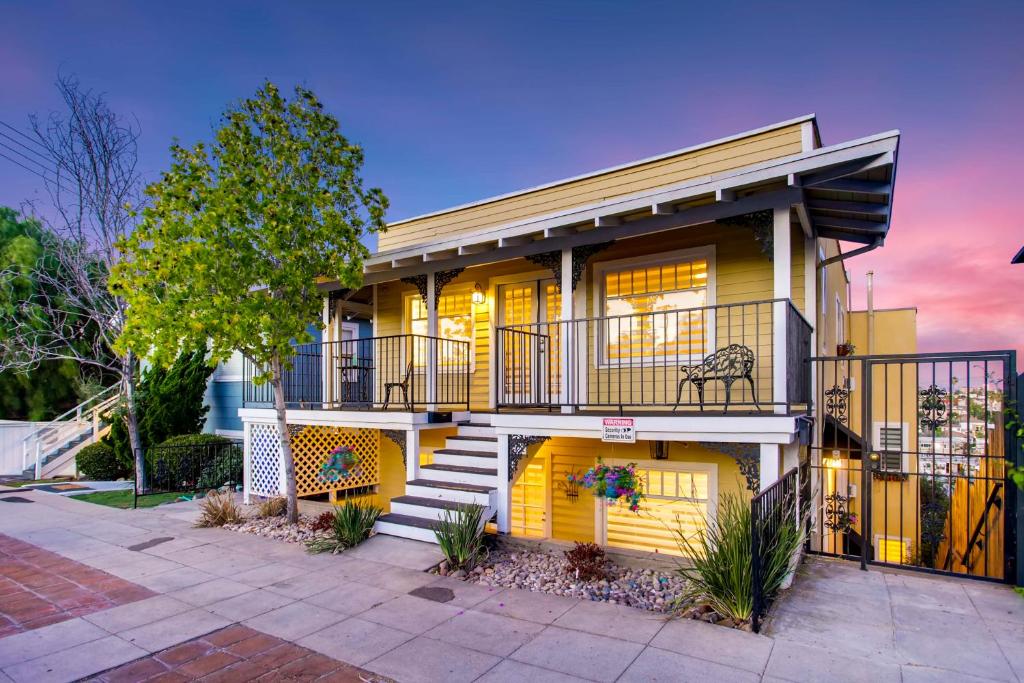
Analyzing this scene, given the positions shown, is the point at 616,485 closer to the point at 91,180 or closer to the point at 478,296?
the point at 478,296

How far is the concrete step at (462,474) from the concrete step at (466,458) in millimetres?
105

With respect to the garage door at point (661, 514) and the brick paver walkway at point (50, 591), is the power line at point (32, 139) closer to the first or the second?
the brick paver walkway at point (50, 591)

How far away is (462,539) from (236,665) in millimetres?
2590

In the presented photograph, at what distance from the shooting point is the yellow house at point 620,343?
600 cm

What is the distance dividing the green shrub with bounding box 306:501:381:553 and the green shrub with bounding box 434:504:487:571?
1.13 metres

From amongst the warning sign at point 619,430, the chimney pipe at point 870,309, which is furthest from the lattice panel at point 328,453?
the chimney pipe at point 870,309

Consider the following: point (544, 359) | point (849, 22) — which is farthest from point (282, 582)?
point (849, 22)

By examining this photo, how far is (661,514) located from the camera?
7.98m

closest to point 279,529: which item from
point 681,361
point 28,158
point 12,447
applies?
point 681,361

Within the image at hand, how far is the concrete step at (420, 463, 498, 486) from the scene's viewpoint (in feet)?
23.7

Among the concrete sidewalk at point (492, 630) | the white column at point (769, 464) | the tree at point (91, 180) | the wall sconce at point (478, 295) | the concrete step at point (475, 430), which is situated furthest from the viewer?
the tree at point (91, 180)

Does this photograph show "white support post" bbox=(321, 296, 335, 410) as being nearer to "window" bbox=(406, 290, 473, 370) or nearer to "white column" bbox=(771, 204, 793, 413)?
"window" bbox=(406, 290, 473, 370)

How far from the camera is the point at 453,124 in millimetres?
19281

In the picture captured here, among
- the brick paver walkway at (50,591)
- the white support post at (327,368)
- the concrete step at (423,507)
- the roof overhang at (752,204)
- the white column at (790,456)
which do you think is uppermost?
the roof overhang at (752,204)
